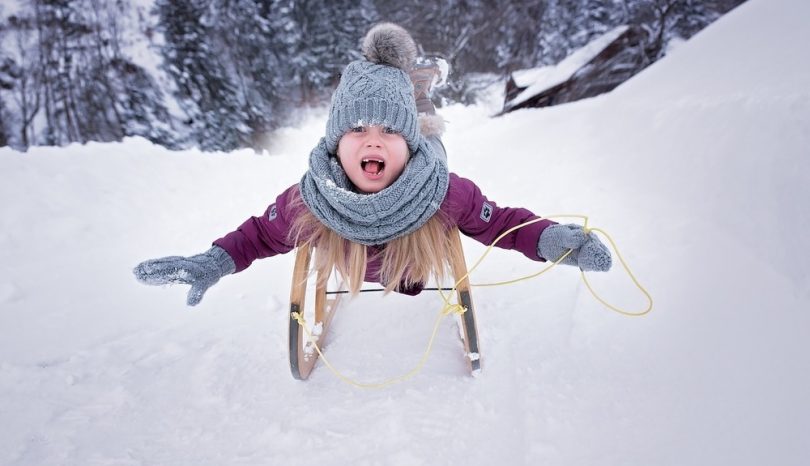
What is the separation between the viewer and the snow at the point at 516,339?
47.5 inches

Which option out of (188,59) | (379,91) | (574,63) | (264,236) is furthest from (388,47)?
(188,59)

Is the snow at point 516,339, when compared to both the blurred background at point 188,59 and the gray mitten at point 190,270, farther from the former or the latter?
the blurred background at point 188,59

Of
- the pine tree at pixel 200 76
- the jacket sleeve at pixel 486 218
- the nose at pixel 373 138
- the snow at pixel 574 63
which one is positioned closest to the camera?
the nose at pixel 373 138

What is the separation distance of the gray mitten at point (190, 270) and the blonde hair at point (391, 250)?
0.92ft

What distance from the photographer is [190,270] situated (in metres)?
1.28

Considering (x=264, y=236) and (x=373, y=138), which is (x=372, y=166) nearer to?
(x=373, y=138)

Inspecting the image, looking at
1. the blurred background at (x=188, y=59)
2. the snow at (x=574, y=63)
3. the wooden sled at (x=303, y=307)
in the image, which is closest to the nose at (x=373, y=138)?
the wooden sled at (x=303, y=307)

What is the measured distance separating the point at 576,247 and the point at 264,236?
3.93ft

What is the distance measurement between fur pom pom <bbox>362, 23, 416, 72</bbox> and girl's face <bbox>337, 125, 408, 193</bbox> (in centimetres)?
36

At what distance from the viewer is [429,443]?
4.12ft

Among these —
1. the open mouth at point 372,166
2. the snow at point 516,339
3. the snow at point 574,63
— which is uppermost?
the snow at point 574,63

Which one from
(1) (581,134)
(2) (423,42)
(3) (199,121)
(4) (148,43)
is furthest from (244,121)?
(2) (423,42)

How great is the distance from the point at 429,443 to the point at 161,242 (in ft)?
8.48

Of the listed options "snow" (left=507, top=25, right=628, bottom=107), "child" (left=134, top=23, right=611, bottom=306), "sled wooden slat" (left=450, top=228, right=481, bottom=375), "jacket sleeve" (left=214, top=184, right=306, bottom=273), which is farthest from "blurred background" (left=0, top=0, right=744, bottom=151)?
"sled wooden slat" (left=450, top=228, right=481, bottom=375)
